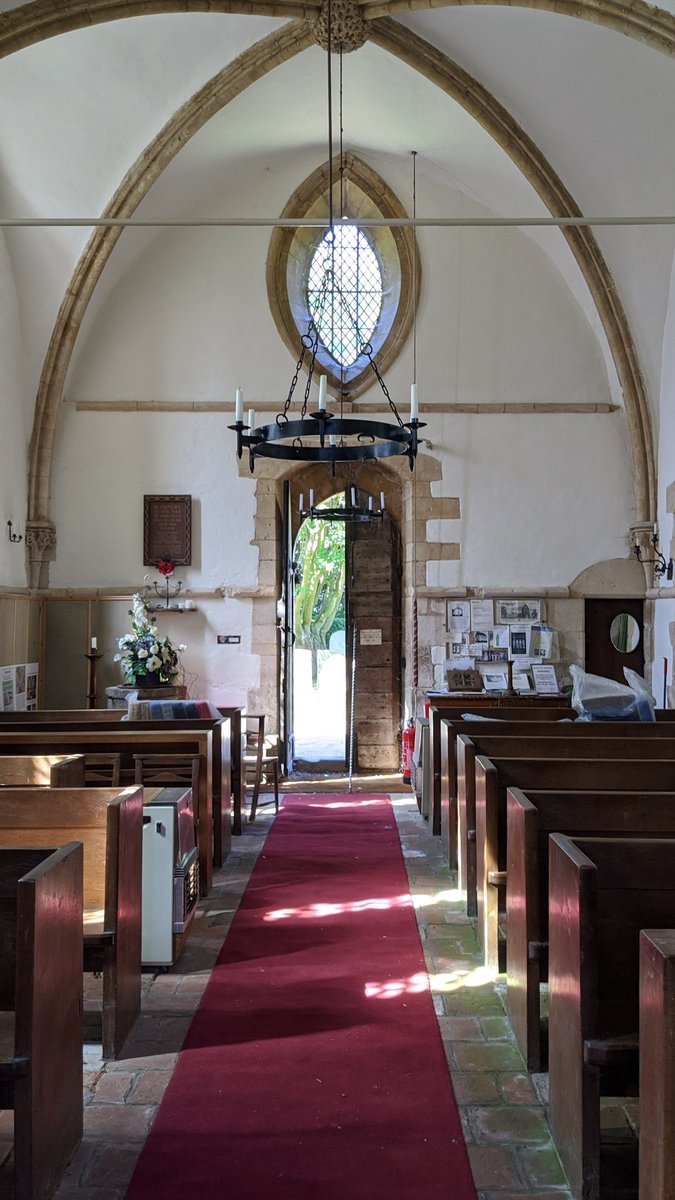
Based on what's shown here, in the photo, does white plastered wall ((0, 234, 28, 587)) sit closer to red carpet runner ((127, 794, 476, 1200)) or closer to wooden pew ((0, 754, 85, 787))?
wooden pew ((0, 754, 85, 787))

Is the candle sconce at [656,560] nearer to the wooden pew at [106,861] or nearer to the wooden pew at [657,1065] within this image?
the wooden pew at [106,861]

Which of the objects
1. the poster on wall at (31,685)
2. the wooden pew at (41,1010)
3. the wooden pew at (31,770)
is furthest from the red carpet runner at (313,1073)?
the poster on wall at (31,685)

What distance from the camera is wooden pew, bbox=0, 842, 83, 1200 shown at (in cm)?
235

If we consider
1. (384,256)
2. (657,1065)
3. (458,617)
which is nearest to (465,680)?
(458,617)

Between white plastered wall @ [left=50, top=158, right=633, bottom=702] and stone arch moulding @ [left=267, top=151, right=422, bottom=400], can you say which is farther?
stone arch moulding @ [left=267, top=151, right=422, bottom=400]

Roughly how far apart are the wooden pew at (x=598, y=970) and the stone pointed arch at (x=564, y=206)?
7299 millimetres

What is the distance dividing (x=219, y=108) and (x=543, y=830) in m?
7.28

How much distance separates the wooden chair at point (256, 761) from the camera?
300 inches

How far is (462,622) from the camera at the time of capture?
9.94 m

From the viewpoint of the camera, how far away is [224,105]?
846 centimetres

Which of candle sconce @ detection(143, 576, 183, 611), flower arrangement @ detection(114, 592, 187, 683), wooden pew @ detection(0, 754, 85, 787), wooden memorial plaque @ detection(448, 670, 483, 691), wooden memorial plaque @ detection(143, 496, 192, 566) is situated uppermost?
wooden memorial plaque @ detection(143, 496, 192, 566)

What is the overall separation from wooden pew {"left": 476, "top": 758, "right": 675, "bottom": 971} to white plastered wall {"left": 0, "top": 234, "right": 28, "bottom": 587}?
6.18 m

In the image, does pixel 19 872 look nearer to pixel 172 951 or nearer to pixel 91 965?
pixel 91 965

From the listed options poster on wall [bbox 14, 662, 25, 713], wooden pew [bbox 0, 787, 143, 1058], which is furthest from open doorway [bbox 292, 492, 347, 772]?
wooden pew [bbox 0, 787, 143, 1058]
